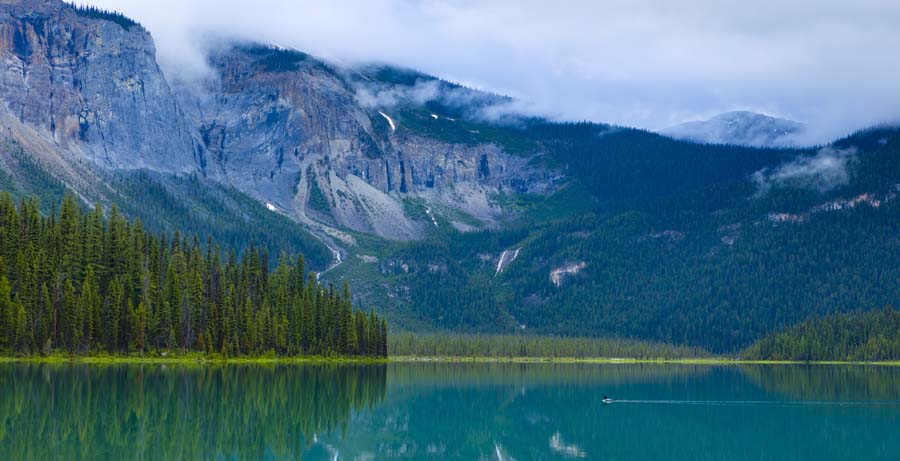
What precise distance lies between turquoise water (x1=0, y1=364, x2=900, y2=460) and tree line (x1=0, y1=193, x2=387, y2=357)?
12375 millimetres

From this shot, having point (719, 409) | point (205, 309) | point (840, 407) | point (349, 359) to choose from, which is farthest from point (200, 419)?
point (349, 359)

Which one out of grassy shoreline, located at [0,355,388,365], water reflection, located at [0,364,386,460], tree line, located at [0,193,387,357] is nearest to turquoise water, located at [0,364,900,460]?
water reflection, located at [0,364,386,460]

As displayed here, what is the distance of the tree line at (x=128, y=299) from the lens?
125438 millimetres

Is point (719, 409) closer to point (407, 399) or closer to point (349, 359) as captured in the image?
point (407, 399)

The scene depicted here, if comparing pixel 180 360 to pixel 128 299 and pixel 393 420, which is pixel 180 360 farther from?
pixel 393 420

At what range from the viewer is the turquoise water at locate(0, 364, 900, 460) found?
57.0m

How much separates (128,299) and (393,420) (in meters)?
67.3

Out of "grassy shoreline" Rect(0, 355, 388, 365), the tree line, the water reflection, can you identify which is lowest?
"grassy shoreline" Rect(0, 355, 388, 365)

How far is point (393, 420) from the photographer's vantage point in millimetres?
76562

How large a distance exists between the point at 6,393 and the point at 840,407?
68198mm

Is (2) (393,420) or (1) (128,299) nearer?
(2) (393,420)

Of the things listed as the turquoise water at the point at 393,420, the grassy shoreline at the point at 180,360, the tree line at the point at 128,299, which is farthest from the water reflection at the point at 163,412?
the tree line at the point at 128,299

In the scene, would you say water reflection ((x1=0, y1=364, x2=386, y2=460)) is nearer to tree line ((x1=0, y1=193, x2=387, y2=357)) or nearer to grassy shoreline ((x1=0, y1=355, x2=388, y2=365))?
grassy shoreline ((x1=0, y1=355, x2=388, y2=365))

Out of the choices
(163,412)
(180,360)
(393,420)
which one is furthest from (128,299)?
(163,412)
